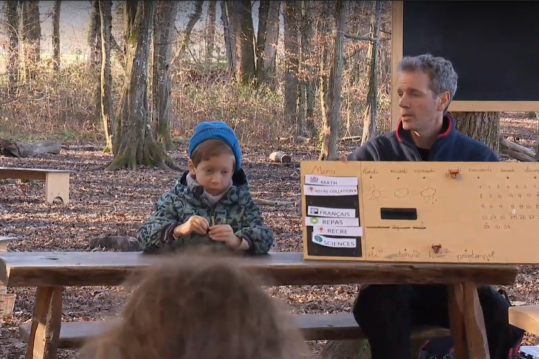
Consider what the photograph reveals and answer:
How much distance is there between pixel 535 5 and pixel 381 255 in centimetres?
194

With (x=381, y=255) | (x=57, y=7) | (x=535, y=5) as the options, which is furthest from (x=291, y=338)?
(x=57, y=7)

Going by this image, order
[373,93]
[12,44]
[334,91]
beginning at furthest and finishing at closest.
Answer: [12,44], [373,93], [334,91]

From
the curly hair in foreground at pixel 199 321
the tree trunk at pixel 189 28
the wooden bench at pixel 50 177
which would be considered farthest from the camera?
the tree trunk at pixel 189 28

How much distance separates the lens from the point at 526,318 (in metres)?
2.84

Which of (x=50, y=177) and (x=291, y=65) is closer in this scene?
(x=50, y=177)

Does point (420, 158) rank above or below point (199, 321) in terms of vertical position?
above

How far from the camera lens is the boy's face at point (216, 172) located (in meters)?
3.25

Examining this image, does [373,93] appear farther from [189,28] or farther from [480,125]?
[480,125]

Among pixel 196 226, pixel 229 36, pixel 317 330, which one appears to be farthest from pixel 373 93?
pixel 196 226

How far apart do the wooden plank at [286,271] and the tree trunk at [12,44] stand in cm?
1694

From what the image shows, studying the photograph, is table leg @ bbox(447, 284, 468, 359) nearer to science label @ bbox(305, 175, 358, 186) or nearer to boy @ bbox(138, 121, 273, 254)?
science label @ bbox(305, 175, 358, 186)

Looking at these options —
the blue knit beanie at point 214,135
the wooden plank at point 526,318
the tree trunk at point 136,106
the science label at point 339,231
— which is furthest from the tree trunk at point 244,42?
the wooden plank at point 526,318

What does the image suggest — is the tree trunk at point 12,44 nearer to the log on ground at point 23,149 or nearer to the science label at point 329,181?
the log on ground at point 23,149

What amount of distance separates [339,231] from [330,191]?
0.16 metres
